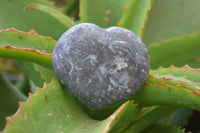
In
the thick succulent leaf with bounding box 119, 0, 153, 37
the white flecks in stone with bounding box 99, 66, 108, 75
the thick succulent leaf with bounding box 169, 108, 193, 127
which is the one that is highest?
the thick succulent leaf with bounding box 119, 0, 153, 37

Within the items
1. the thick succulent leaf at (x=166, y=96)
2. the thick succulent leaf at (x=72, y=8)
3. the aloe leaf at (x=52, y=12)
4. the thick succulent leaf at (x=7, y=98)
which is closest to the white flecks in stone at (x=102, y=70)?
the thick succulent leaf at (x=166, y=96)

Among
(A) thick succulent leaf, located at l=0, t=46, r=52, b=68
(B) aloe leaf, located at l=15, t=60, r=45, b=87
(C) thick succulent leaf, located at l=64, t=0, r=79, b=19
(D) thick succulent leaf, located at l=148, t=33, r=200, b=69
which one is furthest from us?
(C) thick succulent leaf, located at l=64, t=0, r=79, b=19

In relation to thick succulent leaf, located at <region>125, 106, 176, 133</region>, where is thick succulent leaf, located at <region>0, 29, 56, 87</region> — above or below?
above

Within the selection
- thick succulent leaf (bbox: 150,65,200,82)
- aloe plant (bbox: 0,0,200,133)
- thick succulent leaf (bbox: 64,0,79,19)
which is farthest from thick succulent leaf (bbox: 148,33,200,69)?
thick succulent leaf (bbox: 64,0,79,19)

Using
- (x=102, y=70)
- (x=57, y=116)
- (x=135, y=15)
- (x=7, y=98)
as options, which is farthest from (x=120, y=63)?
(x=7, y=98)

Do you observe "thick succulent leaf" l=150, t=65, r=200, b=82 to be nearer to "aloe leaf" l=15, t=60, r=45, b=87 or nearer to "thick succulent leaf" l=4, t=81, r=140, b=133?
"thick succulent leaf" l=4, t=81, r=140, b=133

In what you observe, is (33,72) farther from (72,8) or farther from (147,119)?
(72,8)

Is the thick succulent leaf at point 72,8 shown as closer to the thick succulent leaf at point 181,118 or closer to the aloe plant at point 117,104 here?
the aloe plant at point 117,104

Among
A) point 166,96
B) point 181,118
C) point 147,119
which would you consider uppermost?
point 166,96
